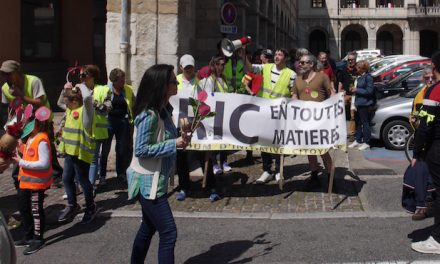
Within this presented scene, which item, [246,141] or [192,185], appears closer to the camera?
[246,141]

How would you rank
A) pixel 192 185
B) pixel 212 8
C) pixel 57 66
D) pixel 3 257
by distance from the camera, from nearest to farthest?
1. pixel 3 257
2. pixel 192 185
3. pixel 212 8
4. pixel 57 66

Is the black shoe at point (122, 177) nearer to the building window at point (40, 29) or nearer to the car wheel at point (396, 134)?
the car wheel at point (396, 134)

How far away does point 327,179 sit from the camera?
8.62m

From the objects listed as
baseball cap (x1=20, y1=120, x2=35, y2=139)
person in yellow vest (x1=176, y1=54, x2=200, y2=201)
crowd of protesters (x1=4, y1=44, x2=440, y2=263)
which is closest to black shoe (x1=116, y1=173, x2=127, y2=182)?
crowd of protesters (x1=4, y1=44, x2=440, y2=263)

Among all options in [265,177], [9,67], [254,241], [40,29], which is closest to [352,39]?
[40,29]

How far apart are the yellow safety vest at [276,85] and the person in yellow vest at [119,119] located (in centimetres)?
202

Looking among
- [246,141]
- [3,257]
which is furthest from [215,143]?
[3,257]

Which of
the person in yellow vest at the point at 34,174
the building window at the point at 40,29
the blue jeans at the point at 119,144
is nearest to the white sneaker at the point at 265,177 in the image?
the blue jeans at the point at 119,144

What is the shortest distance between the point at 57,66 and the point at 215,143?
957 cm

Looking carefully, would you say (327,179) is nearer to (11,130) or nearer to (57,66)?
(11,130)

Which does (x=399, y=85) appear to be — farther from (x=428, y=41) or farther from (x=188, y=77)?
(x=428, y=41)

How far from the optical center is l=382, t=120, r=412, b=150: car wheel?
11719 millimetres

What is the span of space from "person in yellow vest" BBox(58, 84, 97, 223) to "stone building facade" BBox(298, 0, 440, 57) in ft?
216

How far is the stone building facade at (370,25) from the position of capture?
2712 inches
